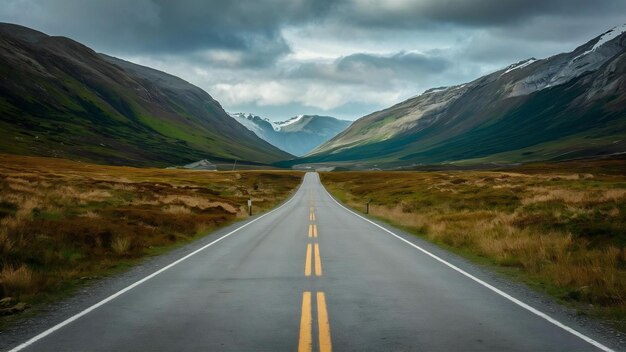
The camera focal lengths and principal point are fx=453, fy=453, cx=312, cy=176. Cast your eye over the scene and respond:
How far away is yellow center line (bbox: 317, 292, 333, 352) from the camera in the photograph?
6.11m

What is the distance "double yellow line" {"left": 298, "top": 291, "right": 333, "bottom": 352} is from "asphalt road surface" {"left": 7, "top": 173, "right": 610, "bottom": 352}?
0.02 meters

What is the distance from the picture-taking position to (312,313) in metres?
7.73

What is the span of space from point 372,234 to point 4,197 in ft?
60.2

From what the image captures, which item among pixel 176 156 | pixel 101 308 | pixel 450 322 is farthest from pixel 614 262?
pixel 176 156

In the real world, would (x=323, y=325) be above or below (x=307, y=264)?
above

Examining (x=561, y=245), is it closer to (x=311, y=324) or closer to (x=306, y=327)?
(x=311, y=324)

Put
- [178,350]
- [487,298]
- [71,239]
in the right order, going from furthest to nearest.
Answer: [71,239] < [487,298] < [178,350]

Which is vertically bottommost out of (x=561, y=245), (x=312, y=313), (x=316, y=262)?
(x=316, y=262)

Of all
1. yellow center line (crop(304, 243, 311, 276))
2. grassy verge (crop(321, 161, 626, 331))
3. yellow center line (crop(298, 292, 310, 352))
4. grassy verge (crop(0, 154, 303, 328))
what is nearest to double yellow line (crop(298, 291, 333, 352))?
yellow center line (crop(298, 292, 310, 352))

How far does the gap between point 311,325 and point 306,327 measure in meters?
0.13

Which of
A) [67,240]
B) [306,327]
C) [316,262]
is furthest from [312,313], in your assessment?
[67,240]

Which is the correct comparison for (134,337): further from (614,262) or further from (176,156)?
(176,156)

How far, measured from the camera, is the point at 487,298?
8.99 m

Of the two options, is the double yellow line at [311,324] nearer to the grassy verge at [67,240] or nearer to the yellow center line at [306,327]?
the yellow center line at [306,327]
